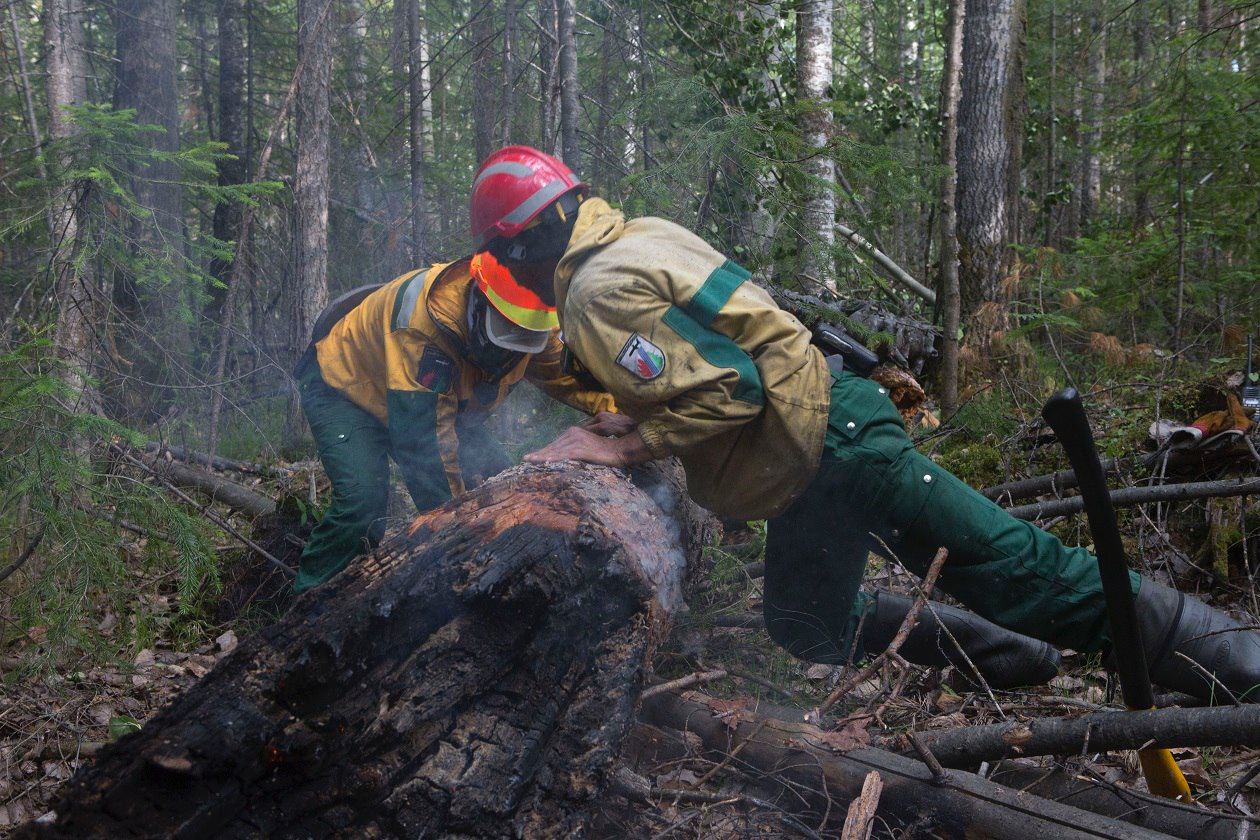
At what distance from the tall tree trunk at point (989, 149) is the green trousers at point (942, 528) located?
436 centimetres

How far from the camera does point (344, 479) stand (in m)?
4.04

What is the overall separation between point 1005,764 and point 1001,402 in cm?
279

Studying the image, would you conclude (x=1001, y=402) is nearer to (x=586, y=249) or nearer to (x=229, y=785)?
(x=586, y=249)

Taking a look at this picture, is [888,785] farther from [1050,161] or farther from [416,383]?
[1050,161]

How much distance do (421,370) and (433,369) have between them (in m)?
0.05

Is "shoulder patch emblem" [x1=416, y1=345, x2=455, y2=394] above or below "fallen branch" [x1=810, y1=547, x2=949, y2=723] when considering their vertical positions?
above

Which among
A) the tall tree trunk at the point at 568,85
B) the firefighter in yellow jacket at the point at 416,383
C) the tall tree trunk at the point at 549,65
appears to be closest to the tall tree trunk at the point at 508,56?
the tall tree trunk at the point at 549,65

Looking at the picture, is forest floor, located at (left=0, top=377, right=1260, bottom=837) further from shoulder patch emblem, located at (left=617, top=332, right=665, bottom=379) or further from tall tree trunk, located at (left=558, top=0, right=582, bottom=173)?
tall tree trunk, located at (left=558, top=0, right=582, bottom=173)

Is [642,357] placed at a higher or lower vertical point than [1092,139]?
lower

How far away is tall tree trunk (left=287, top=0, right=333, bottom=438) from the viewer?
20.3 ft

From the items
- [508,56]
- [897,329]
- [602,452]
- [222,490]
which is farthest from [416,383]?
[508,56]

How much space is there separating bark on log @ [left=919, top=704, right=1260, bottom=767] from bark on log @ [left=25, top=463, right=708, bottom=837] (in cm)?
98

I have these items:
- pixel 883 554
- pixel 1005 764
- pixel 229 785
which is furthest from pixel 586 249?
pixel 1005 764

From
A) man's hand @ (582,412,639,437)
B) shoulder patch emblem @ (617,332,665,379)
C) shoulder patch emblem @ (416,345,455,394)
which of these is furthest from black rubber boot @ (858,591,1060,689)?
shoulder patch emblem @ (416,345,455,394)
